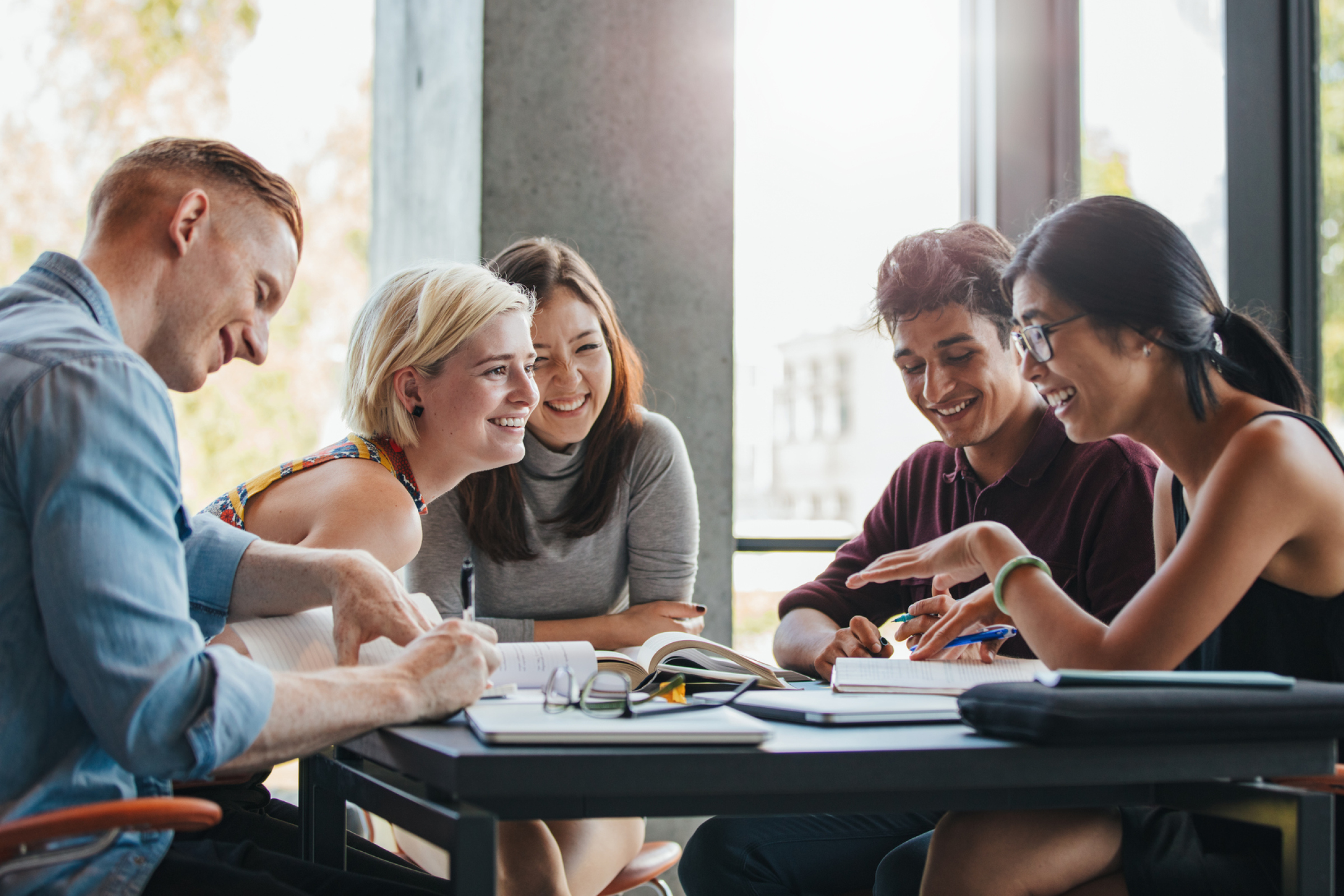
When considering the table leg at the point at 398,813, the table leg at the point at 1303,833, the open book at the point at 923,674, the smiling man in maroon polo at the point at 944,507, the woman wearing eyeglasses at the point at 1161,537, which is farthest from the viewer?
the smiling man in maroon polo at the point at 944,507

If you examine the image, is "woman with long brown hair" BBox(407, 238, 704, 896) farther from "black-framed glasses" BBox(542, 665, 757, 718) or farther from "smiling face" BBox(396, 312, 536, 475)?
"black-framed glasses" BBox(542, 665, 757, 718)

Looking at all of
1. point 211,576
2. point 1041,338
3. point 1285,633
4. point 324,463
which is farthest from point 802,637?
point 211,576

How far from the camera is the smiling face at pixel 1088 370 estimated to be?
154 centimetres

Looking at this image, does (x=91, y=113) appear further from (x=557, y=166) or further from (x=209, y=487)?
(x=557, y=166)

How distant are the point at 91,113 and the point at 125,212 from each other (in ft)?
9.87

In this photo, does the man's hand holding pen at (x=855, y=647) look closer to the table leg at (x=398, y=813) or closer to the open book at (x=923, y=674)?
the open book at (x=923, y=674)

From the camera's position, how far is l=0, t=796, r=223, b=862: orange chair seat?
835 mm

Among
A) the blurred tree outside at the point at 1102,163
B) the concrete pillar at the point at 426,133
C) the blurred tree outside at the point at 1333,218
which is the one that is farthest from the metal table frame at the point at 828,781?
the blurred tree outside at the point at 1102,163

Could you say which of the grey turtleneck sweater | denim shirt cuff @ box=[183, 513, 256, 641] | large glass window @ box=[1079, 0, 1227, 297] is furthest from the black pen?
large glass window @ box=[1079, 0, 1227, 297]

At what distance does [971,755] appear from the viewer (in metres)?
0.90

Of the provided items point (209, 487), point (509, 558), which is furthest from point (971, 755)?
point (209, 487)

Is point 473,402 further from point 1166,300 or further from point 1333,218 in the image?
point 1333,218

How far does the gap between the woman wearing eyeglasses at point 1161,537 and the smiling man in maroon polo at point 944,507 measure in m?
0.17

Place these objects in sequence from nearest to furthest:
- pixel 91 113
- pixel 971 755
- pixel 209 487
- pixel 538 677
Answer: pixel 971 755 < pixel 538 677 < pixel 91 113 < pixel 209 487
